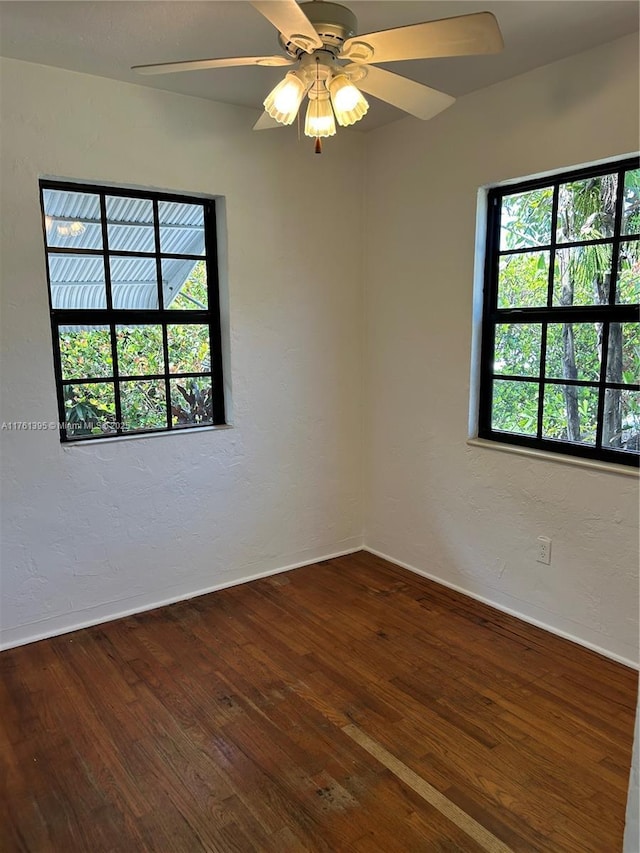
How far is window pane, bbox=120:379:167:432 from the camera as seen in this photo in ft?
10.0

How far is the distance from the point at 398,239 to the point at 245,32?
144 centimetres

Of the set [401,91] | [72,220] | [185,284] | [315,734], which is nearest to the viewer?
[401,91]

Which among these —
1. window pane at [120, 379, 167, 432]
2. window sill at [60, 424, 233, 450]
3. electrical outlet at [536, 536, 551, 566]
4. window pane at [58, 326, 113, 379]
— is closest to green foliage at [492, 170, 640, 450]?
electrical outlet at [536, 536, 551, 566]

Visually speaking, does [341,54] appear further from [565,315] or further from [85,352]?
[85,352]

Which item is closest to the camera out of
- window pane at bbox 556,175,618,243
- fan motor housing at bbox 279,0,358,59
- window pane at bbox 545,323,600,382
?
fan motor housing at bbox 279,0,358,59

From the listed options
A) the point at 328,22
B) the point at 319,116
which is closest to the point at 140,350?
the point at 319,116

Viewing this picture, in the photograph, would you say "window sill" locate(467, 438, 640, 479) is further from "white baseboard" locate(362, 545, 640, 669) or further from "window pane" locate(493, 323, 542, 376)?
"white baseboard" locate(362, 545, 640, 669)

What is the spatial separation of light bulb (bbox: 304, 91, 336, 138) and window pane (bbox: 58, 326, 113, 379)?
5.03ft

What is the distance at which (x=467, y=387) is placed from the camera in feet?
10.3

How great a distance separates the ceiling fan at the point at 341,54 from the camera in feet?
4.98

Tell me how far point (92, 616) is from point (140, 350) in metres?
1.36

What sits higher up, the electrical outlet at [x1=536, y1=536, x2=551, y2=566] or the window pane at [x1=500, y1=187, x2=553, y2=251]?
the window pane at [x1=500, y1=187, x2=553, y2=251]

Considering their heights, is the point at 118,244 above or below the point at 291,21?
below

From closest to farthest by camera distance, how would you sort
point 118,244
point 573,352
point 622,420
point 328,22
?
point 328,22 → point 622,420 → point 573,352 → point 118,244
